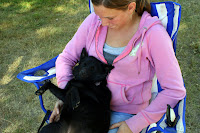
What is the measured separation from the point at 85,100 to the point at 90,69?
0.30 metres

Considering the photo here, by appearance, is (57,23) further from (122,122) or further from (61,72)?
(122,122)

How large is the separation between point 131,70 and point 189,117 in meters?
1.55

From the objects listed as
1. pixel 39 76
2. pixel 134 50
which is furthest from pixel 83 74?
pixel 134 50

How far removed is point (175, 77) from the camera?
1.50 meters

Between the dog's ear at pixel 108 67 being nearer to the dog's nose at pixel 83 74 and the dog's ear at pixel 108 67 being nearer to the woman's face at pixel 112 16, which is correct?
the dog's nose at pixel 83 74

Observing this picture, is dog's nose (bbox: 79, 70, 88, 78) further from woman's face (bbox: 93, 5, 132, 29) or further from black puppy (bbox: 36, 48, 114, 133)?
woman's face (bbox: 93, 5, 132, 29)

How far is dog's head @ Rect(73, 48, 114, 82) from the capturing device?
1873mm

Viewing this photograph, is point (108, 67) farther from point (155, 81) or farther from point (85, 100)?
point (155, 81)

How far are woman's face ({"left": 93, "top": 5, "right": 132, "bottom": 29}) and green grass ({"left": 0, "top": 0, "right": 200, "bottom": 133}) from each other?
1818mm

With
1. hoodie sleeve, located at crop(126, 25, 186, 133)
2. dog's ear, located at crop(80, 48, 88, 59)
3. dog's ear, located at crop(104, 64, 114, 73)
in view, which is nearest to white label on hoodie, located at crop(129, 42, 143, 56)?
hoodie sleeve, located at crop(126, 25, 186, 133)

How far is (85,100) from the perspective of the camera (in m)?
1.85

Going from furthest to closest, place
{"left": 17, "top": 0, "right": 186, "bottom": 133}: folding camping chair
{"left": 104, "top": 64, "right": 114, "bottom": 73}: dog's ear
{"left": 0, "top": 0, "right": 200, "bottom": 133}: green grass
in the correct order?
1. {"left": 0, "top": 0, "right": 200, "bottom": 133}: green grass
2. {"left": 104, "top": 64, "right": 114, "bottom": 73}: dog's ear
3. {"left": 17, "top": 0, "right": 186, "bottom": 133}: folding camping chair

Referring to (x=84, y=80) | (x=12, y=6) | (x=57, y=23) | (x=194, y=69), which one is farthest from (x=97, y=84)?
(x=12, y=6)

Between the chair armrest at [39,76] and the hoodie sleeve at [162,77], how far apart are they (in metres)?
0.94
